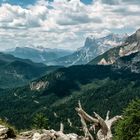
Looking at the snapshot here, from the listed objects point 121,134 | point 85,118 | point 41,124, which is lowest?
point 41,124

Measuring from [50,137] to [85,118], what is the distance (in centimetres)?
586

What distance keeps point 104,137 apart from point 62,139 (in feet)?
21.0

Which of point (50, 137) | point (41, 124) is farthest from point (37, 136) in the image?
point (41, 124)

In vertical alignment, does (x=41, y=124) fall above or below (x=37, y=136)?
below

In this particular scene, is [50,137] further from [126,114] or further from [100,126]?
[126,114]

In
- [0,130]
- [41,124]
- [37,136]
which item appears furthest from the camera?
[41,124]

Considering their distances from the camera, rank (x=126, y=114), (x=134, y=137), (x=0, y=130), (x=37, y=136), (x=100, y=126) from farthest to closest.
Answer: (x=126, y=114)
(x=134, y=137)
(x=100, y=126)
(x=37, y=136)
(x=0, y=130)

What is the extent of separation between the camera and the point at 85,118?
51.6 meters

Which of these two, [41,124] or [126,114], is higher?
[126,114]

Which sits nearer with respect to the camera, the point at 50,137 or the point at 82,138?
the point at 50,137

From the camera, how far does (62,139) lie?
4869cm

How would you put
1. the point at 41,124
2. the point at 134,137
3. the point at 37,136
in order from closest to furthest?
1. the point at 37,136
2. the point at 134,137
3. the point at 41,124

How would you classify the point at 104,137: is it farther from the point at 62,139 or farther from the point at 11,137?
the point at 11,137

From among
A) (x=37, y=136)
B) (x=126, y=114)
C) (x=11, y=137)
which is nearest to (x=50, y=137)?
(x=37, y=136)
